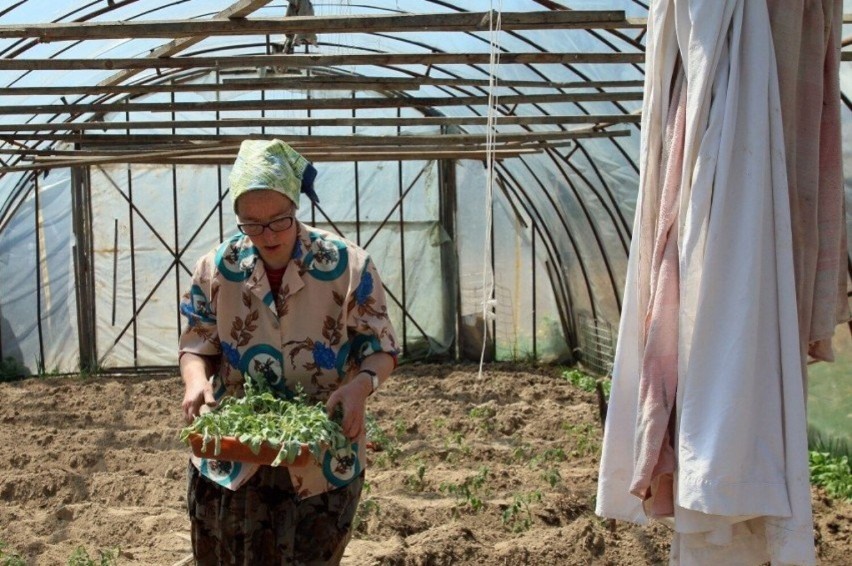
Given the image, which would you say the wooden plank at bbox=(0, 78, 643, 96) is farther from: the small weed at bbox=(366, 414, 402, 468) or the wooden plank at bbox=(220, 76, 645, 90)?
A: the small weed at bbox=(366, 414, 402, 468)

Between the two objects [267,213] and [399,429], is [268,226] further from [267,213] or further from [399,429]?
[399,429]

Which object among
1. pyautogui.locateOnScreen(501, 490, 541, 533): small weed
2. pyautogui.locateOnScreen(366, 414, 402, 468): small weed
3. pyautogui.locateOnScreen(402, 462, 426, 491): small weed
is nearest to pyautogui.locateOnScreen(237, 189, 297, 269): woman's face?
pyautogui.locateOnScreen(501, 490, 541, 533): small weed

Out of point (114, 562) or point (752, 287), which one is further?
point (114, 562)

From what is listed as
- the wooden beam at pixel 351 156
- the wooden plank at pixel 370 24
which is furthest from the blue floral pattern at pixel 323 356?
the wooden beam at pixel 351 156

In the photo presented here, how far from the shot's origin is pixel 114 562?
5.66 metres

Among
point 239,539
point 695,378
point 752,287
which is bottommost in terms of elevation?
point 239,539

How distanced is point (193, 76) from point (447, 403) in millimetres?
6068

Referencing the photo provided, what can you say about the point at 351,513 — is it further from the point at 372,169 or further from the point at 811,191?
the point at 372,169

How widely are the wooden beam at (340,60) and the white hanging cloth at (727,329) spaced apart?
3333 millimetres

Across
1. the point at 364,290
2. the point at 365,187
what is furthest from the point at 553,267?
the point at 364,290

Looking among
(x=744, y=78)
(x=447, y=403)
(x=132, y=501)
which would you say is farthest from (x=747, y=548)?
(x=447, y=403)

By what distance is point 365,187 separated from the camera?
14.4 m

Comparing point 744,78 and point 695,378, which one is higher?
point 744,78

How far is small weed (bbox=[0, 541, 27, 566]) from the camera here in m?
5.39
